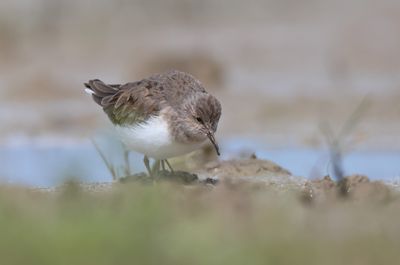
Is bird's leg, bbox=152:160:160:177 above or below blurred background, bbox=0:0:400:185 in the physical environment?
below

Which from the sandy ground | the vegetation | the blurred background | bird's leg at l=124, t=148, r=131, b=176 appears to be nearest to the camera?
the vegetation

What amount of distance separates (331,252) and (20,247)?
4.34ft

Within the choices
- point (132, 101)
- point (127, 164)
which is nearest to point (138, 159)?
point (127, 164)

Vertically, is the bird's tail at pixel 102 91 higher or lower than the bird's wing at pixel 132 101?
higher

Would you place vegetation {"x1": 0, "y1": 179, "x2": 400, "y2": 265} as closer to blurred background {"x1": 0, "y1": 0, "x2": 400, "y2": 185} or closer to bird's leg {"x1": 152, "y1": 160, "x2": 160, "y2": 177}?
bird's leg {"x1": 152, "y1": 160, "x2": 160, "y2": 177}

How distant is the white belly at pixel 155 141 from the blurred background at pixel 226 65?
326 centimetres

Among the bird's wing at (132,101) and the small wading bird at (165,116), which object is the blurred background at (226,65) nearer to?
the bird's wing at (132,101)

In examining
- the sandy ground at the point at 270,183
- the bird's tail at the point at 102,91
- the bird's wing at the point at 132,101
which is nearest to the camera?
the sandy ground at the point at 270,183

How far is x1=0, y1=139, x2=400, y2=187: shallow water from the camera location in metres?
9.88

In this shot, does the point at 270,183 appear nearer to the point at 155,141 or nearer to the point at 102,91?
the point at 155,141

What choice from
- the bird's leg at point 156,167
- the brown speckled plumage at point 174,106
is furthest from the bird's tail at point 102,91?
the bird's leg at point 156,167

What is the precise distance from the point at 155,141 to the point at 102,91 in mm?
1406

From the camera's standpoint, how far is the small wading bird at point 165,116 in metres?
8.52

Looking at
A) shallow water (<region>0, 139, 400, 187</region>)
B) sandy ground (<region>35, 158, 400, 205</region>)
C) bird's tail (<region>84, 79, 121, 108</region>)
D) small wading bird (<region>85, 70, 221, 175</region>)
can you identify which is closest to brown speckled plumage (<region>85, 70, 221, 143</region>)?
small wading bird (<region>85, 70, 221, 175</region>)
